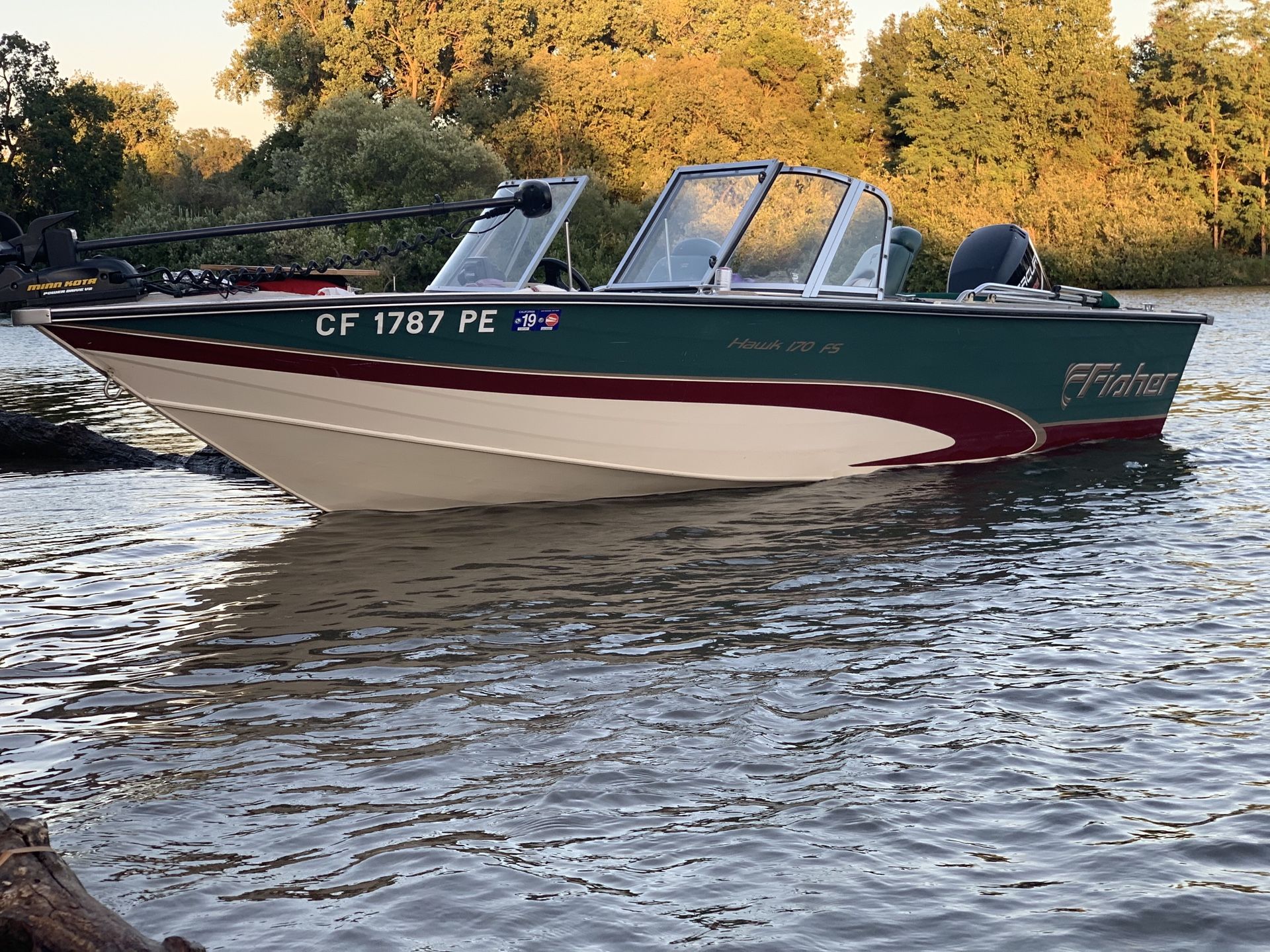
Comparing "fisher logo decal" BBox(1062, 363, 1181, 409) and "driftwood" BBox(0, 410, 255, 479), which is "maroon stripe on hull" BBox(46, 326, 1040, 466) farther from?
"driftwood" BBox(0, 410, 255, 479)

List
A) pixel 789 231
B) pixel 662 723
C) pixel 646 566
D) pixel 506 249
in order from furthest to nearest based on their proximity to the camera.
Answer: pixel 789 231 → pixel 506 249 → pixel 646 566 → pixel 662 723

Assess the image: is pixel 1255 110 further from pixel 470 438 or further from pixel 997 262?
pixel 470 438

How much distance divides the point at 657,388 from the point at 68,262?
384 cm

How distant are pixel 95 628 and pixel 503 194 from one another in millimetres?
4513

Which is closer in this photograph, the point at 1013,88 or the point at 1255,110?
the point at 1255,110

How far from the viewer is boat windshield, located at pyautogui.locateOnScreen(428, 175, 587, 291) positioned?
962 centimetres

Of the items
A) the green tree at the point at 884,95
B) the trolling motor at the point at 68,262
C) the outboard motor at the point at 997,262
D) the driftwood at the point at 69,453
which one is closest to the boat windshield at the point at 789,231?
the outboard motor at the point at 997,262

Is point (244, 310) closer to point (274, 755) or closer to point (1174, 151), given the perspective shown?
point (274, 755)

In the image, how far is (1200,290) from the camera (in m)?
44.0

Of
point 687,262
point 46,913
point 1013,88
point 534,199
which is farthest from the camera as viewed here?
point 1013,88

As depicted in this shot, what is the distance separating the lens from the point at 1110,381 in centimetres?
1243

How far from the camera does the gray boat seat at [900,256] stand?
11500 mm

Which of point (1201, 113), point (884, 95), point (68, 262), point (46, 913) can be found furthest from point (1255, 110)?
point (46, 913)

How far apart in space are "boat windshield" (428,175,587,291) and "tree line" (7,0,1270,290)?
36.3 m
